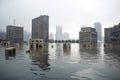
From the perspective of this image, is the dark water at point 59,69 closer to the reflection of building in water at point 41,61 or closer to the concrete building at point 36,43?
the reflection of building in water at point 41,61

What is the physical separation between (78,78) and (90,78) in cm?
205

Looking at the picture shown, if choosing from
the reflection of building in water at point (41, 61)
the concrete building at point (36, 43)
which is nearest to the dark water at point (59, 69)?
the reflection of building in water at point (41, 61)

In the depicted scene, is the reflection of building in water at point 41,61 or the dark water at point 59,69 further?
the reflection of building in water at point 41,61

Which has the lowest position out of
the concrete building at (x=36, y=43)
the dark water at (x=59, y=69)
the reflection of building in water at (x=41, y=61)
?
the dark water at (x=59, y=69)

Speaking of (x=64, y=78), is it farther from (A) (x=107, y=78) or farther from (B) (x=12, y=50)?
(B) (x=12, y=50)

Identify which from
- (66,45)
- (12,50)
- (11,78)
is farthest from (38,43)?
(11,78)

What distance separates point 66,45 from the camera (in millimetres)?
124750

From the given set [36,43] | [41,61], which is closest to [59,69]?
[41,61]

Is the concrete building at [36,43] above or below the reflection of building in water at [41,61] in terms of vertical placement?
above

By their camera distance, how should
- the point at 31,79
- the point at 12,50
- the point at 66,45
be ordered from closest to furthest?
the point at 31,79
the point at 12,50
the point at 66,45

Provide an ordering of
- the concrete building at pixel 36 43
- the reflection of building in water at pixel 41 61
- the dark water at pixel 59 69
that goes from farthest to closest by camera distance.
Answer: the concrete building at pixel 36 43 < the reflection of building in water at pixel 41 61 < the dark water at pixel 59 69

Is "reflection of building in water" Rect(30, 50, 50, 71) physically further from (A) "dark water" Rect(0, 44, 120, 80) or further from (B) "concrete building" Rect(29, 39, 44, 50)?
(B) "concrete building" Rect(29, 39, 44, 50)

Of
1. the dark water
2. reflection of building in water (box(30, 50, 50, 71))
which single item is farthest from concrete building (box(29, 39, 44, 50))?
the dark water

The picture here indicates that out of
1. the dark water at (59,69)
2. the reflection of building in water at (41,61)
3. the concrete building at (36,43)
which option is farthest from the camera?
the concrete building at (36,43)
